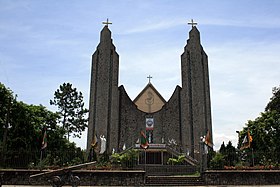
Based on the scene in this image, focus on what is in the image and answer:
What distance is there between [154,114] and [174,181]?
66.7 ft

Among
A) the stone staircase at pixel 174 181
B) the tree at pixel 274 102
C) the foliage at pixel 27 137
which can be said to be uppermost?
the tree at pixel 274 102

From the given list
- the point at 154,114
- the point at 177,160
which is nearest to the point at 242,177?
the point at 177,160

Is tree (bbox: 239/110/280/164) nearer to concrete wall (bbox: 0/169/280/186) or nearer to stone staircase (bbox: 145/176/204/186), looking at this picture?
concrete wall (bbox: 0/169/280/186)

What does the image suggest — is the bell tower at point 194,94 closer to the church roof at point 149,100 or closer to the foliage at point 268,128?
the foliage at point 268,128

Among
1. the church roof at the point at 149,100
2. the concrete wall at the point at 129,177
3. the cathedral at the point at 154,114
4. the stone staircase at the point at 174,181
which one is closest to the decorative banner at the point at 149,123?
the cathedral at the point at 154,114

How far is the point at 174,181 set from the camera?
1557 centimetres

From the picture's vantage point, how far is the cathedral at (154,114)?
32031 mm

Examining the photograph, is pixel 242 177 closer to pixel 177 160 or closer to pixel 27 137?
pixel 177 160

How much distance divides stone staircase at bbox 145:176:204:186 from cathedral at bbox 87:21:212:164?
15.4 m

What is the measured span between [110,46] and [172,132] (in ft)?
43.3

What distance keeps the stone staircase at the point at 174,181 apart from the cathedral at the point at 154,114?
15.4 metres

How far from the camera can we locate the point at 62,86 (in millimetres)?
43281

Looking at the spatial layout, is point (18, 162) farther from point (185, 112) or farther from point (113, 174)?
point (185, 112)

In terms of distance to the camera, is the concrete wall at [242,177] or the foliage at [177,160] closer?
the concrete wall at [242,177]
